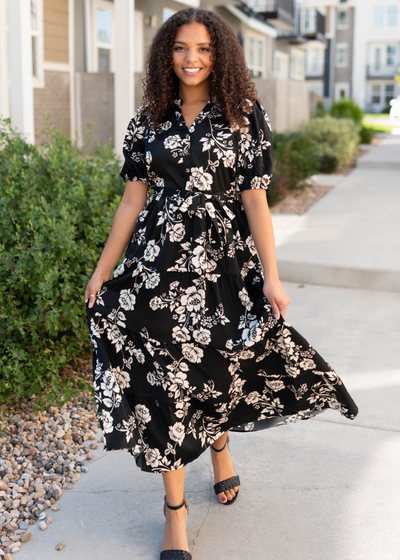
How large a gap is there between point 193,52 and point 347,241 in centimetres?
491

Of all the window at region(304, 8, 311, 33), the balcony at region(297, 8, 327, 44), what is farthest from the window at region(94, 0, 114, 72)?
the window at region(304, 8, 311, 33)

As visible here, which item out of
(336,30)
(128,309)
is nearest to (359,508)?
A: (128,309)

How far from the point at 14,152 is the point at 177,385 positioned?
8.60ft

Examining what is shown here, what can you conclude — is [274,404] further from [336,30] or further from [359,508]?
[336,30]

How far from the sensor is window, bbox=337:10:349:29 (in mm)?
46188

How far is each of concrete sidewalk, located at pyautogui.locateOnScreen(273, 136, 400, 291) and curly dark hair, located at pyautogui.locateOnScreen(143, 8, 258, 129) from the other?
3.74m

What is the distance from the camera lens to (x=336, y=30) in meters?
46.8

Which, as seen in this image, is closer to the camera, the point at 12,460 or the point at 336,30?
the point at 12,460

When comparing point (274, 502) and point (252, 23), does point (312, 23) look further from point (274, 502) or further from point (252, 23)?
point (274, 502)

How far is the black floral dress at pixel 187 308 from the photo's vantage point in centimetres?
217

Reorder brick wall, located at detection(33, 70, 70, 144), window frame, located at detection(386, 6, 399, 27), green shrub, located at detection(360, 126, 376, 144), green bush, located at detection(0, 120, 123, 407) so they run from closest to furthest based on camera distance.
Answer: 1. green bush, located at detection(0, 120, 123, 407)
2. brick wall, located at detection(33, 70, 70, 144)
3. green shrub, located at detection(360, 126, 376, 144)
4. window frame, located at detection(386, 6, 399, 27)

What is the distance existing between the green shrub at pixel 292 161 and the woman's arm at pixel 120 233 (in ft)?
24.1

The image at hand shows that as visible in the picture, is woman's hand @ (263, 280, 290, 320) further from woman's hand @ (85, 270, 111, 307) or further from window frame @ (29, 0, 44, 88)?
window frame @ (29, 0, 44, 88)

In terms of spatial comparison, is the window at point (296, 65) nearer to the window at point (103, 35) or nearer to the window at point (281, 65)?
the window at point (281, 65)
